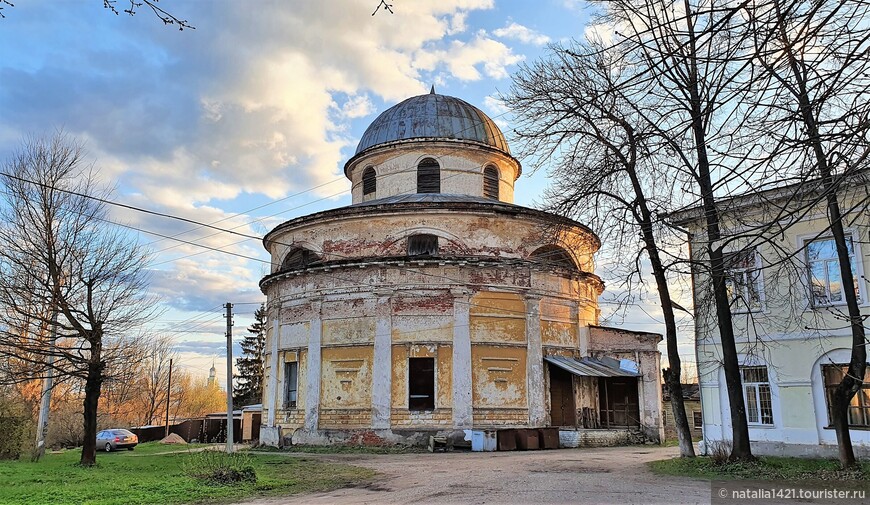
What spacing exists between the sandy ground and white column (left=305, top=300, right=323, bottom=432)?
15.3 ft

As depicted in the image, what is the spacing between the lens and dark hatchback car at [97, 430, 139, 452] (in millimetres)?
31516

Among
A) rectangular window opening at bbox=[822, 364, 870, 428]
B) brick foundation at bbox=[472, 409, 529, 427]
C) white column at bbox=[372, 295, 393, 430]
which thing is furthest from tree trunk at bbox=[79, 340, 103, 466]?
rectangular window opening at bbox=[822, 364, 870, 428]

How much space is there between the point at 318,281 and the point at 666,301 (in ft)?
42.9

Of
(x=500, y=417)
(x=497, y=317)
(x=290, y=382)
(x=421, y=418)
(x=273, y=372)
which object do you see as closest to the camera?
(x=421, y=418)

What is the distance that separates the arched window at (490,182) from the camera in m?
28.0

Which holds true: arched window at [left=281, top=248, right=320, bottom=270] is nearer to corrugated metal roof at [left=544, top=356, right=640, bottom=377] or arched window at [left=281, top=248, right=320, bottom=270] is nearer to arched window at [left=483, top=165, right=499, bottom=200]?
arched window at [left=483, top=165, right=499, bottom=200]

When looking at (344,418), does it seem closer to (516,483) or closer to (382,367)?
(382,367)

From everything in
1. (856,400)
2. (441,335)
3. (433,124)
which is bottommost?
(856,400)

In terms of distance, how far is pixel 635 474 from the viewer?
13.6 metres

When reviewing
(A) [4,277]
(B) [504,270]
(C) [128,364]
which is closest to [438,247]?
(B) [504,270]

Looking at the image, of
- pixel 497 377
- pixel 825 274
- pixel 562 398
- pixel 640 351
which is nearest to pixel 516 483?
pixel 825 274

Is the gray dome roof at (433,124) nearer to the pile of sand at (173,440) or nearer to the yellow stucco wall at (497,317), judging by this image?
the yellow stucco wall at (497,317)

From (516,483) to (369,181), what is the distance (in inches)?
723

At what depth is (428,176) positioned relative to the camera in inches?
1075
